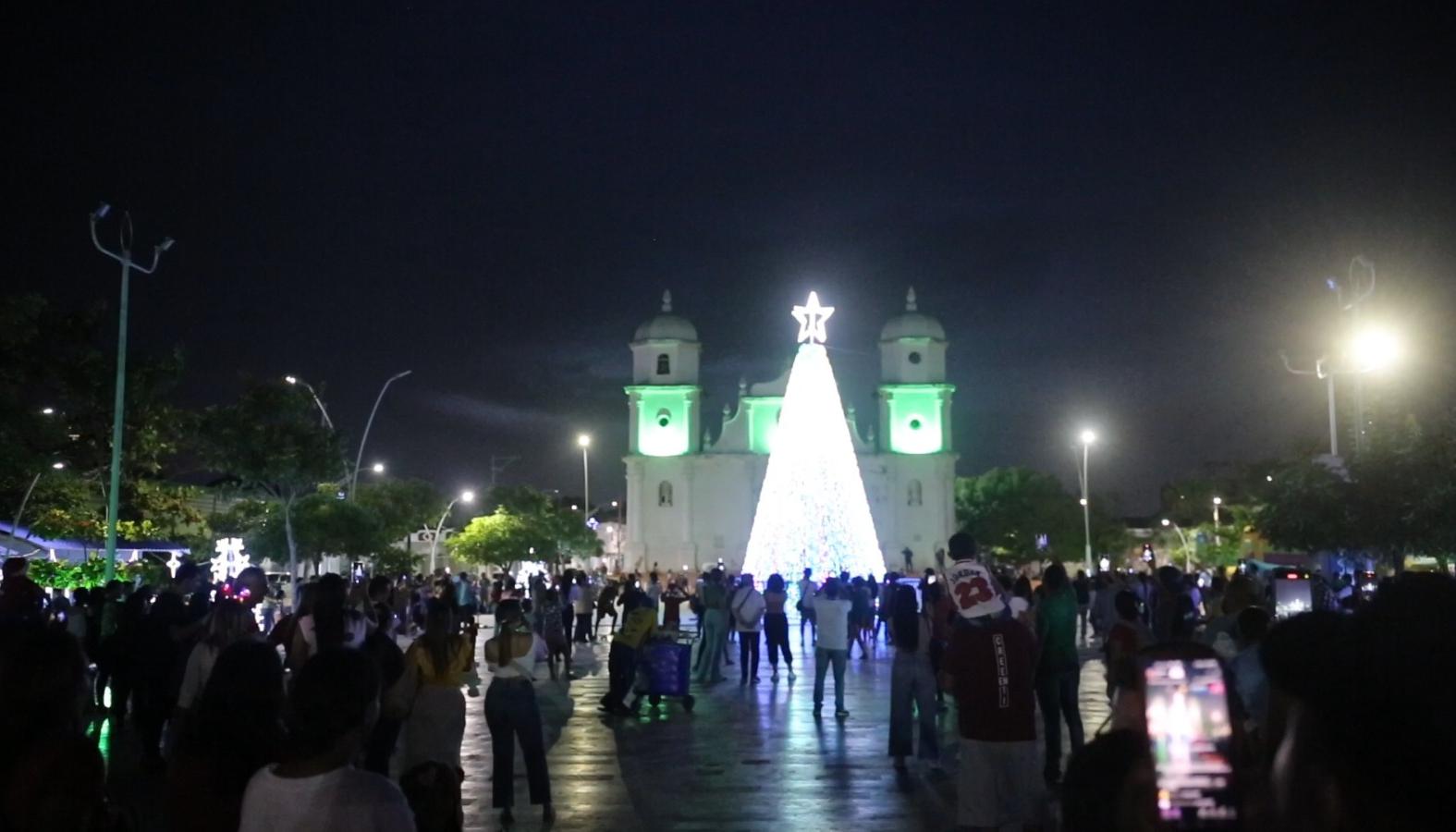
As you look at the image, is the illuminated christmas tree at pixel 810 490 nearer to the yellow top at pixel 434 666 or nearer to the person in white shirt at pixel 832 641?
the person in white shirt at pixel 832 641

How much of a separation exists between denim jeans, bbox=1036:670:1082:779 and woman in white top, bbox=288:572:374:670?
579 cm

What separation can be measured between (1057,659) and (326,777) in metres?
9.45

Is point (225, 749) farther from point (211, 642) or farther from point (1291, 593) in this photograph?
point (1291, 593)

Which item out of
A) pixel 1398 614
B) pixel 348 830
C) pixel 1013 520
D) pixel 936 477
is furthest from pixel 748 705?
pixel 1013 520

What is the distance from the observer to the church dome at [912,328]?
87812 millimetres

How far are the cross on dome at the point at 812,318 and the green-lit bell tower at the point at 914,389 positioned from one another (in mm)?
32950

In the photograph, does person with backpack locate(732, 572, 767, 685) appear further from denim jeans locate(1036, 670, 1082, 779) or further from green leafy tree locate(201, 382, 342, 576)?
green leafy tree locate(201, 382, 342, 576)

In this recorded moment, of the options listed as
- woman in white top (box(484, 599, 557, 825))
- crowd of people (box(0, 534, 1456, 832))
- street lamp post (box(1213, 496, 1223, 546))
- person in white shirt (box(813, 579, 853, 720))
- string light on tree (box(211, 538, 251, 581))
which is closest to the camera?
crowd of people (box(0, 534, 1456, 832))

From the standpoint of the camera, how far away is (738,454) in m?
87.5

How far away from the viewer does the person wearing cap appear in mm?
7586

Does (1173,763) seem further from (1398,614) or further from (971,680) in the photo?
(971,680)

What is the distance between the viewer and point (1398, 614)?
272cm

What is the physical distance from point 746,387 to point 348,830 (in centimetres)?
8566

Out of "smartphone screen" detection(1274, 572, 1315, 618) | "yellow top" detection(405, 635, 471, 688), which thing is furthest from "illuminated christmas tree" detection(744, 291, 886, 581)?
"yellow top" detection(405, 635, 471, 688)
